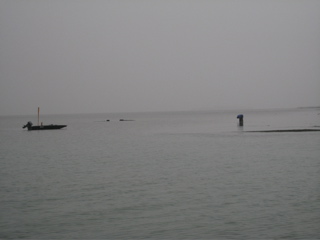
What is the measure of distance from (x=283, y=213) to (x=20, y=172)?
21802 mm

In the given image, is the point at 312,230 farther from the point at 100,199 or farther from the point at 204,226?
the point at 100,199

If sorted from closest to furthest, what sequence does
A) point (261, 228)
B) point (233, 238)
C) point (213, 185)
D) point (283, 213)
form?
1. point (233, 238)
2. point (261, 228)
3. point (283, 213)
4. point (213, 185)

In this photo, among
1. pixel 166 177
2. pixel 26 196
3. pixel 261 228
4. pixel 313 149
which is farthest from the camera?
pixel 313 149

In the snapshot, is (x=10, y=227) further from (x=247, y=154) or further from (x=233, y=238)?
(x=247, y=154)

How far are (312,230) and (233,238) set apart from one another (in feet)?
9.92

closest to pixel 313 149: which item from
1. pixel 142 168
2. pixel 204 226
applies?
pixel 142 168

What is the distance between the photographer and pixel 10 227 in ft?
48.5

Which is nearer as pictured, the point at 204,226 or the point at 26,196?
the point at 204,226

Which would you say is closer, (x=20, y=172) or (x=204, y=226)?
(x=204, y=226)

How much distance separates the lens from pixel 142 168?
100ft

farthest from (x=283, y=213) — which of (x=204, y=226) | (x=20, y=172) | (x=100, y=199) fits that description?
(x=20, y=172)

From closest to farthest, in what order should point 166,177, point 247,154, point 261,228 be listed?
point 261,228 → point 166,177 → point 247,154

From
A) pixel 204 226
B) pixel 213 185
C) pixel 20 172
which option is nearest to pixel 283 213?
pixel 204 226

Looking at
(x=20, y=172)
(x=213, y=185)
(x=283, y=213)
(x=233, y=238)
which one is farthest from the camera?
(x=20, y=172)
